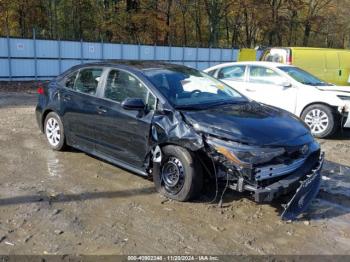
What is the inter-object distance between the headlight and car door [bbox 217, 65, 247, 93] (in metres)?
5.42

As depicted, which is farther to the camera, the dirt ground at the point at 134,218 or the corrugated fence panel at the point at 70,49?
the corrugated fence panel at the point at 70,49

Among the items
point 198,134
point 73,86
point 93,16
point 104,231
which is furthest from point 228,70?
point 93,16

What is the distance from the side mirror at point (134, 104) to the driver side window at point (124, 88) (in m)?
0.11

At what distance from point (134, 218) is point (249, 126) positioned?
1.59 m

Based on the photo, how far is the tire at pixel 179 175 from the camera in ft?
15.0

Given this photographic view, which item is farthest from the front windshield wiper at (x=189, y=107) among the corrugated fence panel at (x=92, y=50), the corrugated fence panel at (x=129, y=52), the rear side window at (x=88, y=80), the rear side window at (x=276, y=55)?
the corrugated fence panel at (x=129, y=52)

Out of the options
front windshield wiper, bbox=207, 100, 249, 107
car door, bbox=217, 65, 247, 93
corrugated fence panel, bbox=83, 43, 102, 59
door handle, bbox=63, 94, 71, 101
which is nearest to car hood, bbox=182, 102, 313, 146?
front windshield wiper, bbox=207, 100, 249, 107

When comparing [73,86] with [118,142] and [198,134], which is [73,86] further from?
[198,134]

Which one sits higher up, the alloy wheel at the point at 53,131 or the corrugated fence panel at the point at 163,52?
the corrugated fence panel at the point at 163,52

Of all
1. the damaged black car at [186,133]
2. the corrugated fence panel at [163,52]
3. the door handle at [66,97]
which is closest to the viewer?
the damaged black car at [186,133]

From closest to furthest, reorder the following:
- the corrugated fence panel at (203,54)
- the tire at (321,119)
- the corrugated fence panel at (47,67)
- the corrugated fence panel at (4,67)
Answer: the tire at (321,119)
the corrugated fence panel at (4,67)
the corrugated fence panel at (47,67)
the corrugated fence panel at (203,54)

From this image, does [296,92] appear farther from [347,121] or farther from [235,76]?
[235,76]

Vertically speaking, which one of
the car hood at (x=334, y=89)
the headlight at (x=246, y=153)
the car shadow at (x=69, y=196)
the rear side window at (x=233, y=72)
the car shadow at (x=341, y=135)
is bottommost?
the car shadow at (x=69, y=196)

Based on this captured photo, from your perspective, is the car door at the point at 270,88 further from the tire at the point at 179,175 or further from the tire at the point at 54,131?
the tire at the point at 179,175
